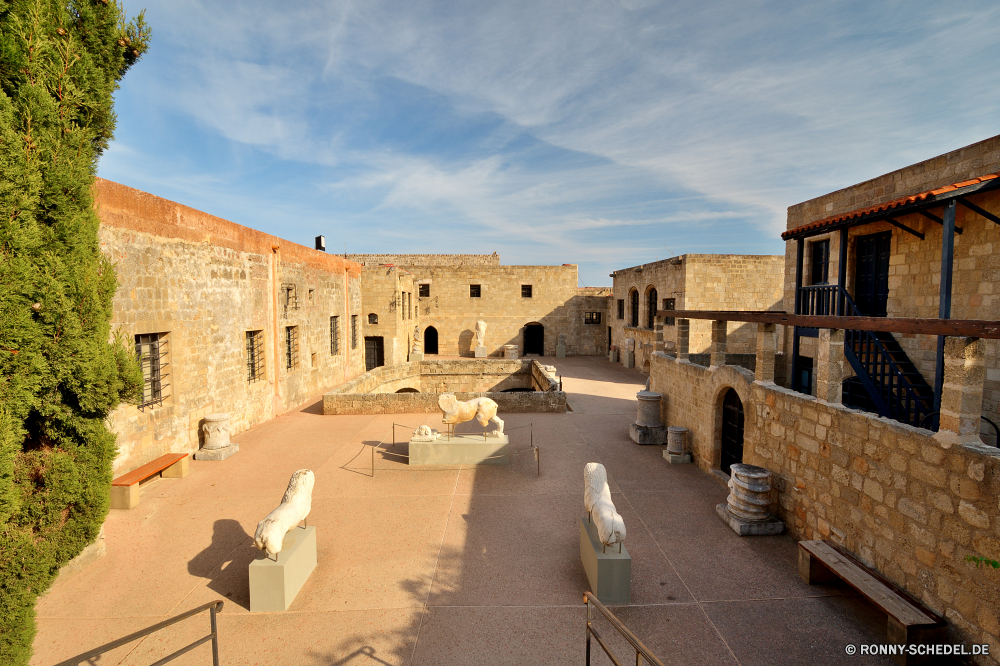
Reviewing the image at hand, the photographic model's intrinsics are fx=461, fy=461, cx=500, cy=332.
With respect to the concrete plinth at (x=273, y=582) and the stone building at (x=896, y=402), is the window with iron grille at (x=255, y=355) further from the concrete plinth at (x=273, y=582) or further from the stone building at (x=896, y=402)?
the stone building at (x=896, y=402)

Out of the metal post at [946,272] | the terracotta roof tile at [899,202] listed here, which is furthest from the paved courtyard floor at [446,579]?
the terracotta roof tile at [899,202]

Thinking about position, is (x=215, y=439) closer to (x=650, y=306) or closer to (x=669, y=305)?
(x=669, y=305)

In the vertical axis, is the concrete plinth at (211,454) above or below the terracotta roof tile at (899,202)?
below

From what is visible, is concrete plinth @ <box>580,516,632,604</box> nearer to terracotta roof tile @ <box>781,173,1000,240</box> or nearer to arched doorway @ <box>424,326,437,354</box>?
terracotta roof tile @ <box>781,173,1000,240</box>

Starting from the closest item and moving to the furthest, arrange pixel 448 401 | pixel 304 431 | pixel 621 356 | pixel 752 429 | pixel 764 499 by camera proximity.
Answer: pixel 764 499 < pixel 752 429 < pixel 448 401 < pixel 304 431 < pixel 621 356

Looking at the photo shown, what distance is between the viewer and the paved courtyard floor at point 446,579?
4.21 m

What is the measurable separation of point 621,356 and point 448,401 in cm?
1750

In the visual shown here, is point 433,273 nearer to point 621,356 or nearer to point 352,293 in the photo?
point 352,293

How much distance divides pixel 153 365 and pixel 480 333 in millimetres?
20011

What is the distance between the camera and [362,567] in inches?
215

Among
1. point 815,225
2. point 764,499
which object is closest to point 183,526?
point 764,499

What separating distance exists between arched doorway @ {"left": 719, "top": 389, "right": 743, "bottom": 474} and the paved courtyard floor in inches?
19.7

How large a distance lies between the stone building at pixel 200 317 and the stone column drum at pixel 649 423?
9234mm

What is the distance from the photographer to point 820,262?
10.9m
